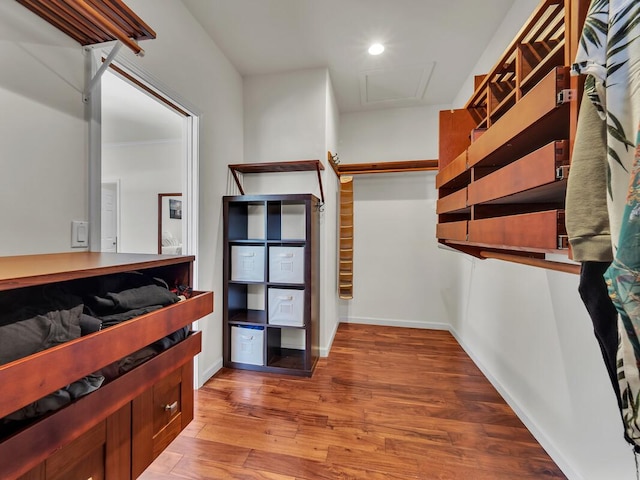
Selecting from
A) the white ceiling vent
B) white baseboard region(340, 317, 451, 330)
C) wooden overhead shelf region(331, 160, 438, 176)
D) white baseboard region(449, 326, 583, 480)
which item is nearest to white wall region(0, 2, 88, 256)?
wooden overhead shelf region(331, 160, 438, 176)

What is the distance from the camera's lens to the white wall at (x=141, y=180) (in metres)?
3.27

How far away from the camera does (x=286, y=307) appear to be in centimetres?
217

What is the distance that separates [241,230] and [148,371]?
1.78 meters

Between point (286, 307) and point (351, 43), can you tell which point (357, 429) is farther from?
point (351, 43)

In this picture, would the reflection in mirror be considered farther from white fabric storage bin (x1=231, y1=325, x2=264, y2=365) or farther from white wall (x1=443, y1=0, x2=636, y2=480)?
white wall (x1=443, y1=0, x2=636, y2=480)

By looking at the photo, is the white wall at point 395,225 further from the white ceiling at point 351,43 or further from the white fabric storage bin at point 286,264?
the white fabric storage bin at point 286,264

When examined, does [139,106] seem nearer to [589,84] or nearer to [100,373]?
[100,373]

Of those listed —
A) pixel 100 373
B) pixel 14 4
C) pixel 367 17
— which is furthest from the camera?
pixel 367 17

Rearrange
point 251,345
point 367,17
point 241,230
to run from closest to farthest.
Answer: point 367,17 → point 251,345 → point 241,230

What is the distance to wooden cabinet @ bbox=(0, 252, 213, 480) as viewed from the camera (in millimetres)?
455

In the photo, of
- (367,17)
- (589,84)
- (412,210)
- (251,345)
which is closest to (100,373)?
(589,84)

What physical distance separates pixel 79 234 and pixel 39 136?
0.39 metres

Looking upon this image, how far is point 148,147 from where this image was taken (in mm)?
3285

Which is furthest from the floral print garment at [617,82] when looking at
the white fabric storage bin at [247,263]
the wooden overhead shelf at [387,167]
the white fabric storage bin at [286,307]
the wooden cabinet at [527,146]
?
the wooden overhead shelf at [387,167]
